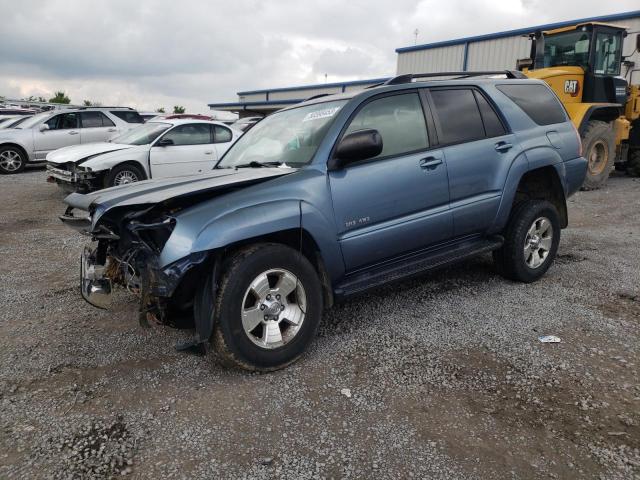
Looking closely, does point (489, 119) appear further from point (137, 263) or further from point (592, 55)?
point (592, 55)

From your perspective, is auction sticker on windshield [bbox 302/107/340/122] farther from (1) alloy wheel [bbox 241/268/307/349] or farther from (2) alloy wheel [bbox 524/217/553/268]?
(2) alloy wheel [bbox 524/217/553/268]

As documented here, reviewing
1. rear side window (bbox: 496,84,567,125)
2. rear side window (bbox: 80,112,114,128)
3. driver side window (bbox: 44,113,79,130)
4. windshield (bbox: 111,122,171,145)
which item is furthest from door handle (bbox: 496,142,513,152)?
driver side window (bbox: 44,113,79,130)

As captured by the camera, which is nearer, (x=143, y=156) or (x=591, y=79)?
(x=143, y=156)

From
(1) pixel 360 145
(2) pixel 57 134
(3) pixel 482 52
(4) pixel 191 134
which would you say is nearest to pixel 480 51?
(3) pixel 482 52

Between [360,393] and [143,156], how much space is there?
24.7 ft

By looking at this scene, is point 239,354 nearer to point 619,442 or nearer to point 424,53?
point 619,442

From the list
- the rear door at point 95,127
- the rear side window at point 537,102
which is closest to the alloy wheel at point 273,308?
the rear side window at point 537,102

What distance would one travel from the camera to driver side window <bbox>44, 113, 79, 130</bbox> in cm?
1353

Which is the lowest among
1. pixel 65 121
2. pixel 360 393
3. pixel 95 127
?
pixel 360 393

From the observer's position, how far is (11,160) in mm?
13258

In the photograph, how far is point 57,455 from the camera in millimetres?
2418

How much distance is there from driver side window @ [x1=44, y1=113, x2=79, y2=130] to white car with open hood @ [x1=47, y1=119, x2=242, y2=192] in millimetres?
4451

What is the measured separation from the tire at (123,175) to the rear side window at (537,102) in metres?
6.68

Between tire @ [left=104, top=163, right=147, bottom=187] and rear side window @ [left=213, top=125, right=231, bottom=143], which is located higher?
rear side window @ [left=213, top=125, right=231, bottom=143]
